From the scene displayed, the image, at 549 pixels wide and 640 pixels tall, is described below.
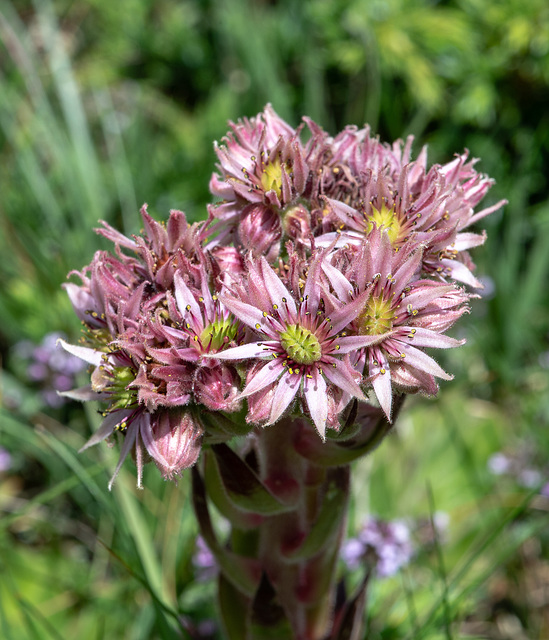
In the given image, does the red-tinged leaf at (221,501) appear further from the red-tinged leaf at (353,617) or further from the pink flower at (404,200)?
the pink flower at (404,200)

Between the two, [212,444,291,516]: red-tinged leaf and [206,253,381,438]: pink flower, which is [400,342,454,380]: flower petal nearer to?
[206,253,381,438]: pink flower

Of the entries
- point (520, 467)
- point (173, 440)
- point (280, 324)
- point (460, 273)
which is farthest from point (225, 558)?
point (520, 467)

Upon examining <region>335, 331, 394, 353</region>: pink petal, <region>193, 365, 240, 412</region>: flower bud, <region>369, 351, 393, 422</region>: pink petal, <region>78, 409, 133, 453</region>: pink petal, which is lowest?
<region>78, 409, 133, 453</region>: pink petal

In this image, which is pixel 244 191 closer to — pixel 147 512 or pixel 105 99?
pixel 147 512

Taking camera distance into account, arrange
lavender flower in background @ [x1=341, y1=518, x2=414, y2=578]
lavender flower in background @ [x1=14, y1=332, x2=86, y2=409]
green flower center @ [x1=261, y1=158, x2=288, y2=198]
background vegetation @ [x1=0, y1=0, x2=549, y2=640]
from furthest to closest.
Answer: lavender flower in background @ [x1=14, y1=332, x2=86, y2=409] < background vegetation @ [x1=0, y1=0, x2=549, y2=640] < lavender flower in background @ [x1=341, y1=518, x2=414, y2=578] < green flower center @ [x1=261, y1=158, x2=288, y2=198]

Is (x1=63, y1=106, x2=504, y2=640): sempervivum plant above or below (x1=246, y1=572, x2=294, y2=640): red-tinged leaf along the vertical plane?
above

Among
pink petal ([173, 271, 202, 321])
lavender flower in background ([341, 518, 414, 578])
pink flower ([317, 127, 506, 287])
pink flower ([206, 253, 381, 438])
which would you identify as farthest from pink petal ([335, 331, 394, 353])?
lavender flower in background ([341, 518, 414, 578])

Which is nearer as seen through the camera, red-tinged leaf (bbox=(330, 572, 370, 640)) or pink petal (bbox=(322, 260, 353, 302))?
pink petal (bbox=(322, 260, 353, 302))
